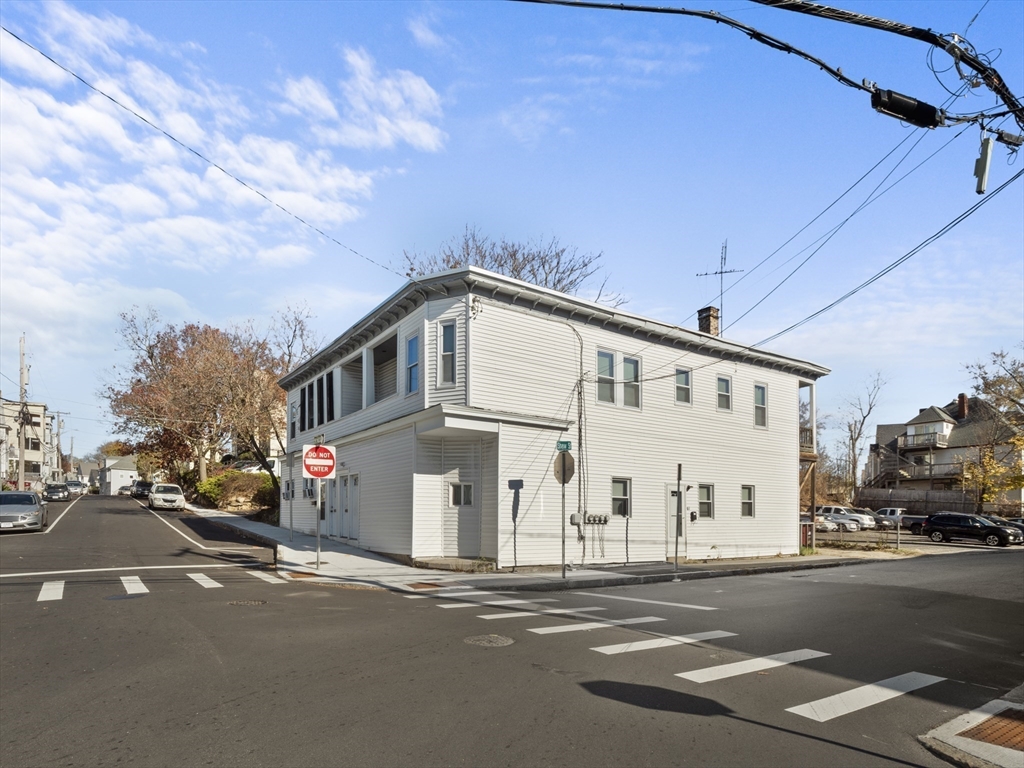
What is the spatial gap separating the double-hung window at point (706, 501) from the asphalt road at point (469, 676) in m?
10.2

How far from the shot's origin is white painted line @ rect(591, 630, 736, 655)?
880 centimetres

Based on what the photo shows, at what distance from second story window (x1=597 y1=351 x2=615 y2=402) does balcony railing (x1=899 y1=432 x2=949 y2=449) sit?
2416 inches

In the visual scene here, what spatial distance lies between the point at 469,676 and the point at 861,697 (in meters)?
3.91

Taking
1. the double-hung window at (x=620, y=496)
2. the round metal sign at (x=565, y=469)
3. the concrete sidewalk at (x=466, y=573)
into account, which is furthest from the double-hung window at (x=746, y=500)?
the round metal sign at (x=565, y=469)

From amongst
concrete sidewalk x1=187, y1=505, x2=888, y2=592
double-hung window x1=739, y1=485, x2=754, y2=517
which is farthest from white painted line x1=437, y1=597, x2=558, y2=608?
double-hung window x1=739, y1=485, x2=754, y2=517

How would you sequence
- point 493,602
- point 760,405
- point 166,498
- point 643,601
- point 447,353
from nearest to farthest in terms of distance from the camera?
1. point 493,602
2. point 643,601
3. point 447,353
4. point 760,405
5. point 166,498

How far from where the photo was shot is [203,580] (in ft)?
49.7

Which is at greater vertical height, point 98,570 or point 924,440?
point 924,440

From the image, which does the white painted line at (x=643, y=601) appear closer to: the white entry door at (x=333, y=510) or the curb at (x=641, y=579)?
the curb at (x=641, y=579)

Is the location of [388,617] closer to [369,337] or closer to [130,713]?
[130,713]

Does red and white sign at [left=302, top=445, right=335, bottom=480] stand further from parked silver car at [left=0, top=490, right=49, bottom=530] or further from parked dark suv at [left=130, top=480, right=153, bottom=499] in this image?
parked dark suv at [left=130, top=480, right=153, bottom=499]

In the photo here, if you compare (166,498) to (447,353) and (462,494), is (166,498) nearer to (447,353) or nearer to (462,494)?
(462,494)

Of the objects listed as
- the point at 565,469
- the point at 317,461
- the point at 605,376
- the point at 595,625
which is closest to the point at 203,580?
the point at 317,461

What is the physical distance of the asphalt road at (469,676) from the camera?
17.8 feet
